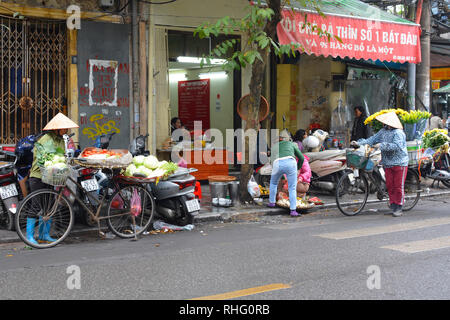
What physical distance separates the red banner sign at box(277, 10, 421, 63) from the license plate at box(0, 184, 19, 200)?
5999 mm

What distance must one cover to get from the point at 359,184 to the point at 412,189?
1.75 metres

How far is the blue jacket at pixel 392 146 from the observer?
31.3 feet

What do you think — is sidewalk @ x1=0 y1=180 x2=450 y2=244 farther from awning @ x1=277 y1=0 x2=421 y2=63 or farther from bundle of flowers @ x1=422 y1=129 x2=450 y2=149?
awning @ x1=277 y1=0 x2=421 y2=63

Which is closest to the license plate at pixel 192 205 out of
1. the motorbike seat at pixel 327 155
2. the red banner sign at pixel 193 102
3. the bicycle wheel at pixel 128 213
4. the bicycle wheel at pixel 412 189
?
the bicycle wheel at pixel 128 213

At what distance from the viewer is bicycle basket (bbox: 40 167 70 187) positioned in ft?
22.6

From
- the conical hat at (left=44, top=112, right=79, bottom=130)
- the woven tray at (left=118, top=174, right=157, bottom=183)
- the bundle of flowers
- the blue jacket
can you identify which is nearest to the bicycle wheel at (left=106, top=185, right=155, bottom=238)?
the woven tray at (left=118, top=174, right=157, bottom=183)

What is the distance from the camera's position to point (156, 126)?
42.1 ft

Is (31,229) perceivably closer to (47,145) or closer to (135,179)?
(47,145)

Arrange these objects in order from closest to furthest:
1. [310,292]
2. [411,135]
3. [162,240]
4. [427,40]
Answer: [310,292], [162,240], [411,135], [427,40]

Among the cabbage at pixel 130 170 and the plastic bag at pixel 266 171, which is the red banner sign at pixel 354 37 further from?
the cabbage at pixel 130 170

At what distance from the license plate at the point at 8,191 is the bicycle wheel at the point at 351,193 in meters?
5.36
